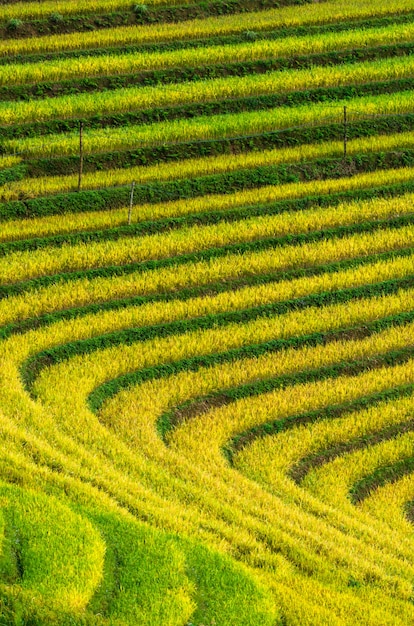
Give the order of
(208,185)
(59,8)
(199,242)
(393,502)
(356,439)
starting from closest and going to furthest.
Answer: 1. (393,502)
2. (356,439)
3. (199,242)
4. (208,185)
5. (59,8)

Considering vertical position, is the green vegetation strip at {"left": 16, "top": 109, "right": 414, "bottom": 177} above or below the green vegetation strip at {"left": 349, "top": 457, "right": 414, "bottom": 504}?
above

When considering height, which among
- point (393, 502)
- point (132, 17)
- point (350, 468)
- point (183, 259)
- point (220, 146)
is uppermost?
point (132, 17)

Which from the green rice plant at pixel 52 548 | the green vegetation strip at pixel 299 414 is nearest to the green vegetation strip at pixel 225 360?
the green vegetation strip at pixel 299 414

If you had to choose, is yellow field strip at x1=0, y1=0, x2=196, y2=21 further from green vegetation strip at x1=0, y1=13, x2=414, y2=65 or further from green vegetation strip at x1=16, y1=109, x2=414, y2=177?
green vegetation strip at x1=16, y1=109, x2=414, y2=177

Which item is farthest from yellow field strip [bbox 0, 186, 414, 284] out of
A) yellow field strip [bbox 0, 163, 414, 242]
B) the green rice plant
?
the green rice plant

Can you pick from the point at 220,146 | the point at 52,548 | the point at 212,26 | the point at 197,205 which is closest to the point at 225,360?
the point at 197,205

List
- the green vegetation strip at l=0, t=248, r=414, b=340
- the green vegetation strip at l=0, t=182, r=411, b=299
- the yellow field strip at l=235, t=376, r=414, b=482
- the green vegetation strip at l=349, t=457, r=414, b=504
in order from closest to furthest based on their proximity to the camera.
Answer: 1. the green vegetation strip at l=349, t=457, r=414, b=504
2. the yellow field strip at l=235, t=376, r=414, b=482
3. the green vegetation strip at l=0, t=248, r=414, b=340
4. the green vegetation strip at l=0, t=182, r=411, b=299

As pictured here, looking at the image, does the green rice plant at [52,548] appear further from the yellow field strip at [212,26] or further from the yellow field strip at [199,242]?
the yellow field strip at [212,26]

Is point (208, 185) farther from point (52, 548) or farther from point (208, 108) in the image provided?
point (52, 548)
